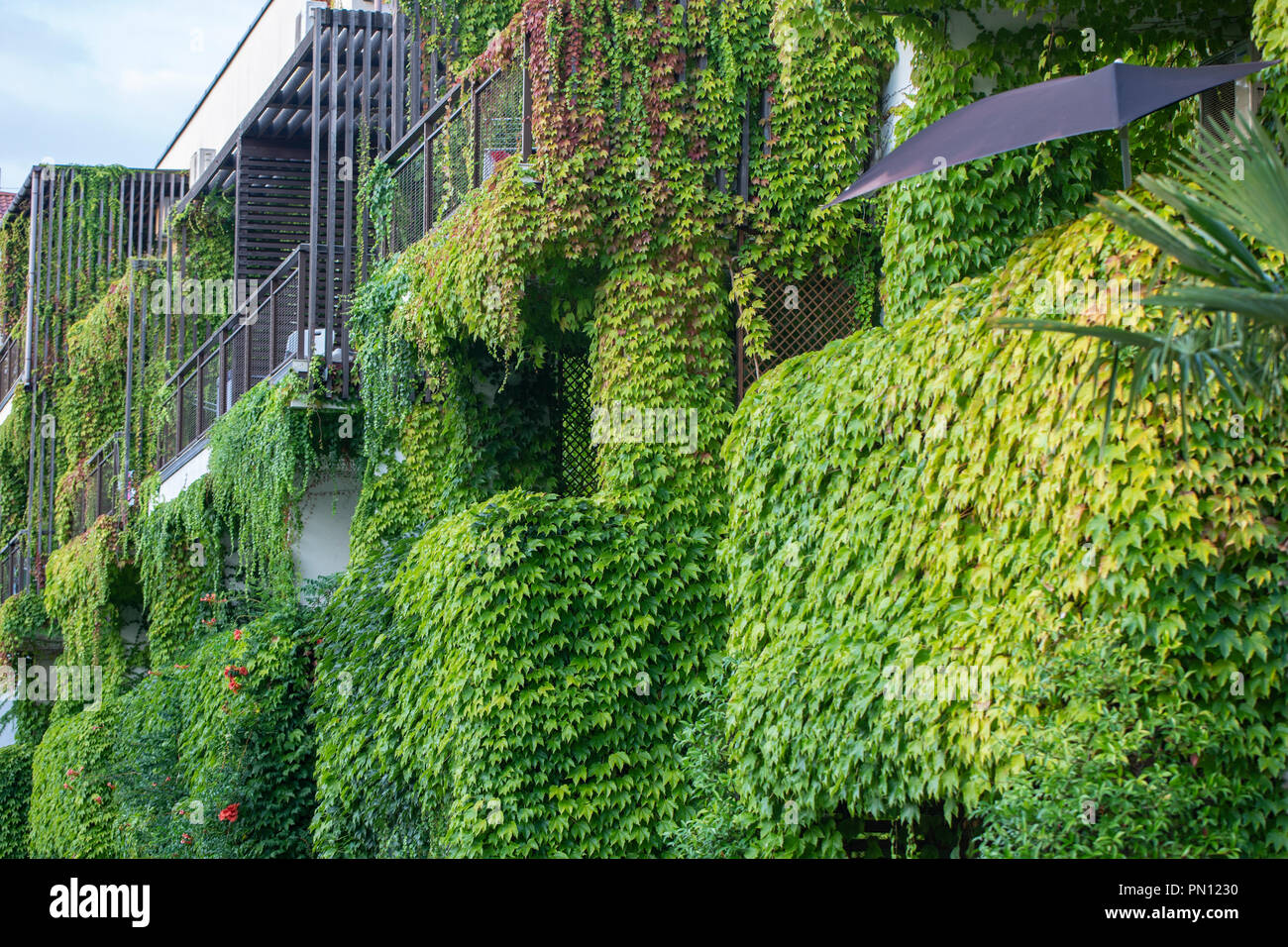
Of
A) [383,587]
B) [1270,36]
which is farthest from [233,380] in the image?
[1270,36]

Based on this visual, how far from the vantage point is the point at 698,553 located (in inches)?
453

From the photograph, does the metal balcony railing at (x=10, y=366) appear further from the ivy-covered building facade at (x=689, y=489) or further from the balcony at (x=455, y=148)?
the balcony at (x=455, y=148)

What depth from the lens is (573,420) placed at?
1466 cm

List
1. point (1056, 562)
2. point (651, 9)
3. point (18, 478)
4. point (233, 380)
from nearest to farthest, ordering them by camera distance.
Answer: point (1056, 562), point (651, 9), point (233, 380), point (18, 478)

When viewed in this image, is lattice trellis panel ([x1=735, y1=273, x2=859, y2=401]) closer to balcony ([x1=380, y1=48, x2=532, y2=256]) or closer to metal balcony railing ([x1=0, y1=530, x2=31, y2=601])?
balcony ([x1=380, y1=48, x2=532, y2=256])

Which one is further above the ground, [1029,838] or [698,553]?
[698,553]

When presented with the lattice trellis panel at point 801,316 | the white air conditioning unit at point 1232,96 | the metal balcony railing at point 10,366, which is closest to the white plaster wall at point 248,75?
the metal balcony railing at point 10,366

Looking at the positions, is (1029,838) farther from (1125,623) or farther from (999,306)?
(999,306)

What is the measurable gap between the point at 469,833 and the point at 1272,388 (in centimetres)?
671

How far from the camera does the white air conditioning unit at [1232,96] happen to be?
327 inches

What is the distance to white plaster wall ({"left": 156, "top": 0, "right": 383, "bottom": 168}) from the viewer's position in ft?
60.5

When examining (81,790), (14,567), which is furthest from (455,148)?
(14,567)

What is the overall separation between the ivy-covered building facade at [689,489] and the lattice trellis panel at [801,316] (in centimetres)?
3

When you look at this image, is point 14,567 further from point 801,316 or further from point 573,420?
point 801,316
